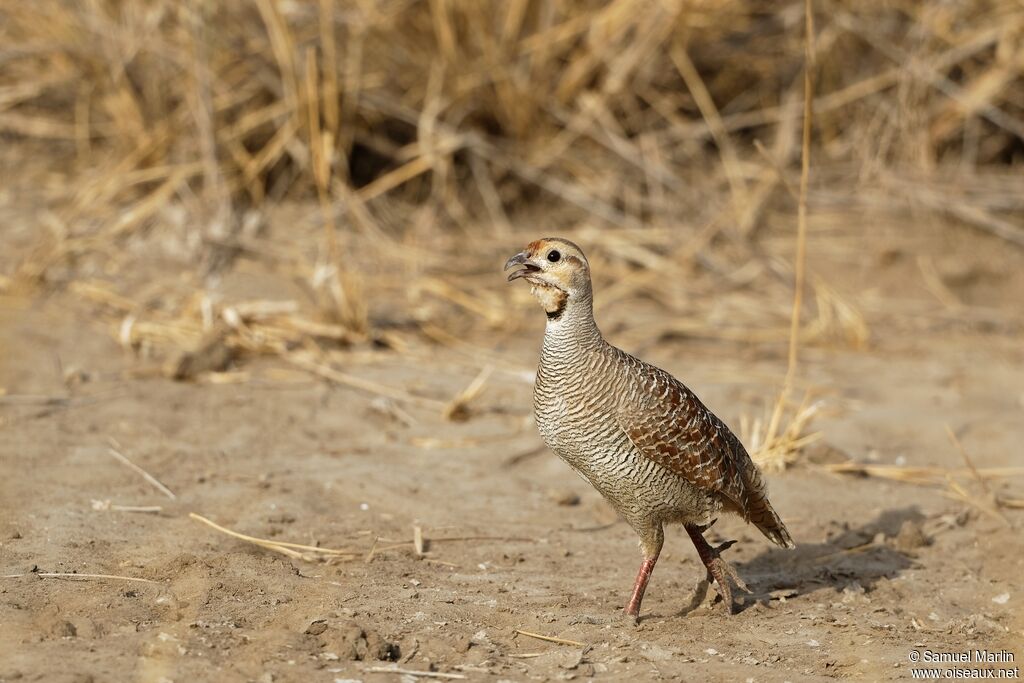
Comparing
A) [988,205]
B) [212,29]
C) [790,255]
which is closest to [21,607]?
[212,29]

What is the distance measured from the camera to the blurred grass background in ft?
24.6

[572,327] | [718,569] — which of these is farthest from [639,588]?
[572,327]

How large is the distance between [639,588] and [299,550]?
1.26 m

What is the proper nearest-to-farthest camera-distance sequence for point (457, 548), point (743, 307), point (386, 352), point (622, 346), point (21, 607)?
1. point (21, 607)
2. point (457, 548)
3. point (386, 352)
4. point (622, 346)
5. point (743, 307)

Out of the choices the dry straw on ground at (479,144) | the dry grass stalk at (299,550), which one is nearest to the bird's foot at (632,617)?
the dry grass stalk at (299,550)

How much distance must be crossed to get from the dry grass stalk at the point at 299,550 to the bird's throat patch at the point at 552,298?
49.0 inches

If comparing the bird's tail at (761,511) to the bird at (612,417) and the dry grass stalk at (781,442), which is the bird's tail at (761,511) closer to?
the bird at (612,417)

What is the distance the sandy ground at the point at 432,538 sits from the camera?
372 centimetres

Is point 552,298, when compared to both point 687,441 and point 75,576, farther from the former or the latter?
point 75,576

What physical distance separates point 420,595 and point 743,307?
4.36 m

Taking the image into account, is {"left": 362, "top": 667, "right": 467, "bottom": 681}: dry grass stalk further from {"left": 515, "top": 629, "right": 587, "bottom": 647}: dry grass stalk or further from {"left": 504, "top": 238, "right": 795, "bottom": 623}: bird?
{"left": 504, "top": 238, "right": 795, "bottom": 623}: bird

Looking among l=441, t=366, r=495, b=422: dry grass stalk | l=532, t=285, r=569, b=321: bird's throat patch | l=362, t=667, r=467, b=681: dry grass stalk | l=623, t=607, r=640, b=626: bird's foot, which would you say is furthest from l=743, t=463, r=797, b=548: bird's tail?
l=441, t=366, r=495, b=422: dry grass stalk

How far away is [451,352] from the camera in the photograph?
22.7 ft

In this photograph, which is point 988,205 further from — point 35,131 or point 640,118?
point 35,131
